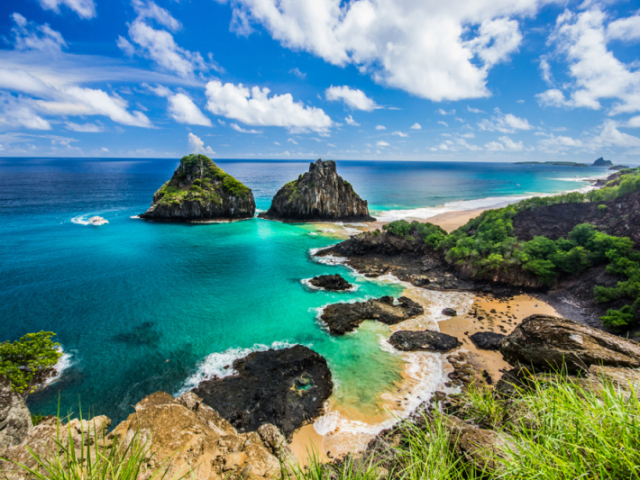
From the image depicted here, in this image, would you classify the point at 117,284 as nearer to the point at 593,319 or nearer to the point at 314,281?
the point at 314,281

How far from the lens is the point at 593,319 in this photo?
24.8 metres

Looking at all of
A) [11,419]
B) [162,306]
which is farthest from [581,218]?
[162,306]

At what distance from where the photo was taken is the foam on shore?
1936 cm

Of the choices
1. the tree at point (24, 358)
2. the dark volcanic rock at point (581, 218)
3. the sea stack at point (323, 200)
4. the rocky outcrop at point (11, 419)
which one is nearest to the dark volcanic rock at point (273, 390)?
the tree at point (24, 358)

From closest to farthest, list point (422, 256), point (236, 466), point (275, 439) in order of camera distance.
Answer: point (236, 466)
point (275, 439)
point (422, 256)

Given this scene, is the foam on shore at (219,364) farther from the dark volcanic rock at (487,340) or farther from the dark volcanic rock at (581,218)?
the dark volcanic rock at (581,218)

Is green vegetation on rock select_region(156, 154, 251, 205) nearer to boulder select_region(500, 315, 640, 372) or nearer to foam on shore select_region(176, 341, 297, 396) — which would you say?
foam on shore select_region(176, 341, 297, 396)

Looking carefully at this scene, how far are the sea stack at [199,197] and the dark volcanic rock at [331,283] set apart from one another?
4733 centimetres

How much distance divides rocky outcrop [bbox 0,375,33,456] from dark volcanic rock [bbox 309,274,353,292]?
2706 cm

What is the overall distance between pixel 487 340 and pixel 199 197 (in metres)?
70.0

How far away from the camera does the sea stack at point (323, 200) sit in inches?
2761

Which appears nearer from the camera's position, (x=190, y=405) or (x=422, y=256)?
(x=190, y=405)

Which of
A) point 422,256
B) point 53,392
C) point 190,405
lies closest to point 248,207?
point 422,256

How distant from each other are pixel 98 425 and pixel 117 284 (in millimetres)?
29649
